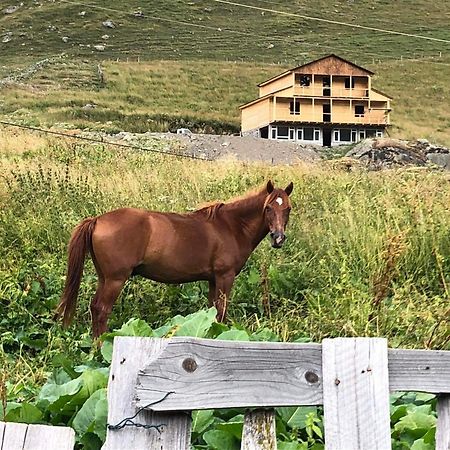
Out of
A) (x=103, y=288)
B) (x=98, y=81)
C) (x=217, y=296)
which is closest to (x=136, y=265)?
(x=103, y=288)

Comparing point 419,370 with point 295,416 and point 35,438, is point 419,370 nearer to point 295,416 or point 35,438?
point 295,416

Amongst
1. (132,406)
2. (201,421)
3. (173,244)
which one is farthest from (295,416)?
(173,244)

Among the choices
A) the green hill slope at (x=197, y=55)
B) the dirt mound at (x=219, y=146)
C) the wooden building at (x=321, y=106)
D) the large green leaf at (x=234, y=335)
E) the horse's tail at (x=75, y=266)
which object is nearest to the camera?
the large green leaf at (x=234, y=335)

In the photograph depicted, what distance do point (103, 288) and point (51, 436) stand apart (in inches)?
188

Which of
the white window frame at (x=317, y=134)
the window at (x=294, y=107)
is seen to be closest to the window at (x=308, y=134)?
the white window frame at (x=317, y=134)

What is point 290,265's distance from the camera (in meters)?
7.51

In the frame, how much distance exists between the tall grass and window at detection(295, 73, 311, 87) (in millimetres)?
35065

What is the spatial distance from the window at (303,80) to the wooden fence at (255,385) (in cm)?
4412

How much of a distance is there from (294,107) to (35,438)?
4460 cm

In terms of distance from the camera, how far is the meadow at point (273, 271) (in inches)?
213

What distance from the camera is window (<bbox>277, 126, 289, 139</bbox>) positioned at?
4594 cm

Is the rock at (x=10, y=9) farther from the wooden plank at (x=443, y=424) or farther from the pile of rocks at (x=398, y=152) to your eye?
the wooden plank at (x=443, y=424)

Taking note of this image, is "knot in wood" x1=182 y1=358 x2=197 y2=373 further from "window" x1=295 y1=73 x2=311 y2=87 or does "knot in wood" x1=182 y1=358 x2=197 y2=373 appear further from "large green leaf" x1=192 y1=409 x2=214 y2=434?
"window" x1=295 y1=73 x2=311 y2=87

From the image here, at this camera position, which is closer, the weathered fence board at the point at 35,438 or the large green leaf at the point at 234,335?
the weathered fence board at the point at 35,438
